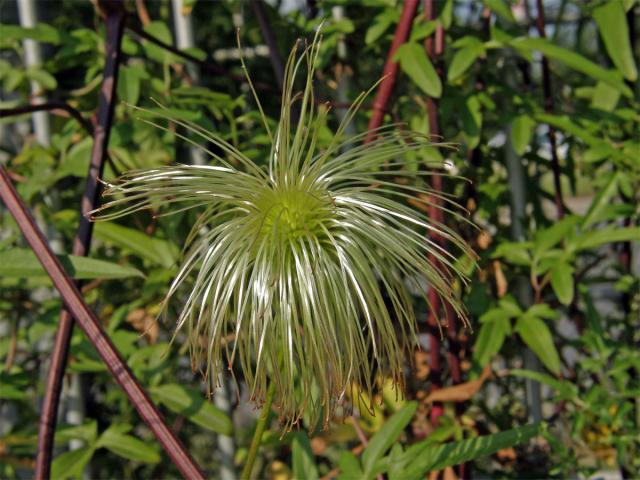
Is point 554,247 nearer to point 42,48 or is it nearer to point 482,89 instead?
point 482,89

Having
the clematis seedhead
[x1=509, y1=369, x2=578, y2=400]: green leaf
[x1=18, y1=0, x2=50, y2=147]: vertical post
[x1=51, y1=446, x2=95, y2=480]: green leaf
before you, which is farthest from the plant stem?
[x1=18, y1=0, x2=50, y2=147]: vertical post

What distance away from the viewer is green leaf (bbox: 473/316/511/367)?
1001 mm

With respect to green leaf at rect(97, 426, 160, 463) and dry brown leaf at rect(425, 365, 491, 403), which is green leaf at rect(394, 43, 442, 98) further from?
green leaf at rect(97, 426, 160, 463)

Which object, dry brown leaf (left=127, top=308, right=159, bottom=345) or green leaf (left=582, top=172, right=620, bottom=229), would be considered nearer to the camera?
green leaf (left=582, top=172, right=620, bottom=229)

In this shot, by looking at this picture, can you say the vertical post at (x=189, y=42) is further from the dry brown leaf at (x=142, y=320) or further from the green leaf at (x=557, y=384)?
the green leaf at (x=557, y=384)

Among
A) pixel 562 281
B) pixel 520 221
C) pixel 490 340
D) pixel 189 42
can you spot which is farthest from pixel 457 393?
pixel 189 42

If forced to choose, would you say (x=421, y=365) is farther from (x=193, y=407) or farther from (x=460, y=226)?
(x=193, y=407)

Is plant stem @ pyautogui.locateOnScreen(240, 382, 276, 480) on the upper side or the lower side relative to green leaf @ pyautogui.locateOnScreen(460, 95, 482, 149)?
lower

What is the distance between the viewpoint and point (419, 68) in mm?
916

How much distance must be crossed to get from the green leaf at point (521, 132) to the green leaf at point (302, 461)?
0.49m

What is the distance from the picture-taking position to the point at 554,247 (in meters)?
1.15

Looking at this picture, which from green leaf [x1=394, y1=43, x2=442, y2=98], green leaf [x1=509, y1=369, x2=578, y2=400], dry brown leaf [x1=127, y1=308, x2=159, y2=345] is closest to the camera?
green leaf [x1=394, y1=43, x2=442, y2=98]

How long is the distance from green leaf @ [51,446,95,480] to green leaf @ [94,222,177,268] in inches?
10.3

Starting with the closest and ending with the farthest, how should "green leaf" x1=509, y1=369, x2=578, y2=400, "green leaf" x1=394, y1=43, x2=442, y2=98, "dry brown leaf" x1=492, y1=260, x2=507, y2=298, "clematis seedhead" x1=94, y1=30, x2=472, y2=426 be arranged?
"clematis seedhead" x1=94, y1=30, x2=472, y2=426, "green leaf" x1=394, y1=43, x2=442, y2=98, "green leaf" x1=509, y1=369, x2=578, y2=400, "dry brown leaf" x1=492, y1=260, x2=507, y2=298
